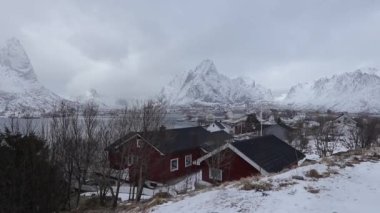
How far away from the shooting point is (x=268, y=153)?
89.1ft

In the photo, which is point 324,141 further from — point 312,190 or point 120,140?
point 312,190

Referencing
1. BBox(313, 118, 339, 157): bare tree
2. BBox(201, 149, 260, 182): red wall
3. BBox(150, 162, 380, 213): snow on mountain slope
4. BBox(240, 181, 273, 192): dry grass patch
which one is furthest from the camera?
BBox(313, 118, 339, 157): bare tree

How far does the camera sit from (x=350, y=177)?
966 cm

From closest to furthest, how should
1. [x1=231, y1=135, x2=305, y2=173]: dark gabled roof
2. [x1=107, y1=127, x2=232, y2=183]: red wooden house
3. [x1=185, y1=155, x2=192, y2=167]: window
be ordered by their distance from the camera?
1. [x1=107, y1=127, x2=232, y2=183]: red wooden house
2. [x1=231, y1=135, x2=305, y2=173]: dark gabled roof
3. [x1=185, y1=155, x2=192, y2=167]: window

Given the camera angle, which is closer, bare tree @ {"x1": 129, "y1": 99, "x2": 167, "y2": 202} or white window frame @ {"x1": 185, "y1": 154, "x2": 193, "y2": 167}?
bare tree @ {"x1": 129, "y1": 99, "x2": 167, "y2": 202}

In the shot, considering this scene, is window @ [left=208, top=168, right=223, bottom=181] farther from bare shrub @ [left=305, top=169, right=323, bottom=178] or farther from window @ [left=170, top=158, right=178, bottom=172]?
bare shrub @ [left=305, top=169, right=323, bottom=178]

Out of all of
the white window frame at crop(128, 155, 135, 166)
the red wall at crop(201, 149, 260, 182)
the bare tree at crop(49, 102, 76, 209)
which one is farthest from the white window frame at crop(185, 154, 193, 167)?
the bare tree at crop(49, 102, 76, 209)

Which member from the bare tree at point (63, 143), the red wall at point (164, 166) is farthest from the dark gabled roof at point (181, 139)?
the bare tree at point (63, 143)

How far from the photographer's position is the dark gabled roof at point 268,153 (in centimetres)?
2528

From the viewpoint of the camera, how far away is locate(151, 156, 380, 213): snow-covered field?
7.20 meters

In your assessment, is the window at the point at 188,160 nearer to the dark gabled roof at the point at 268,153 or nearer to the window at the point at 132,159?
the dark gabled roof at the point at 268,153

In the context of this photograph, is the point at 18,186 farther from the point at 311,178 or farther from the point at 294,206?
the point at 311,178

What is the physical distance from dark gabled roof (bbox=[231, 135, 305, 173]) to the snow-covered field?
608 inches

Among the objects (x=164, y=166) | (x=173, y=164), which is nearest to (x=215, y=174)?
(x=164, y=166)
